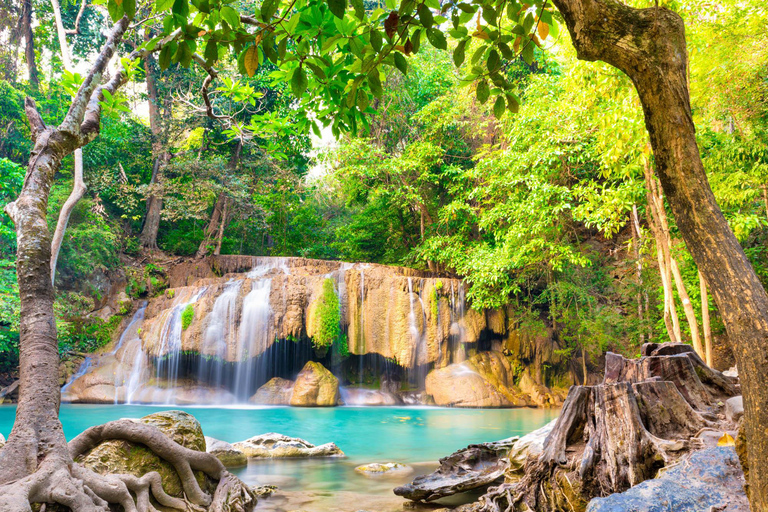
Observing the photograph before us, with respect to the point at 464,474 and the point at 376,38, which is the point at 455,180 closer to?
the point at 464,474

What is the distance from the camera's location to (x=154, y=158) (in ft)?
56.9

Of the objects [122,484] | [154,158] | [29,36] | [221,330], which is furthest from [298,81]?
[29,36]

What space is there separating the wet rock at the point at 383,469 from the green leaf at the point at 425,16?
15.4 feet

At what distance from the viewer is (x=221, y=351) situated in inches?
510

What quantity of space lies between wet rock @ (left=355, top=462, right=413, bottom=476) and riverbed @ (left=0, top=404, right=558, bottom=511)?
10 cm

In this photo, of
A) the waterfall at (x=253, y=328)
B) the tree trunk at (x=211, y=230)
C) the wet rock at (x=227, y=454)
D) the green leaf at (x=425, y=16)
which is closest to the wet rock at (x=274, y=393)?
the waterfall at (x=253, y=328)

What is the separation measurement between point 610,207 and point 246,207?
1218 cm

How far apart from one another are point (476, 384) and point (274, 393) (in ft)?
17.6

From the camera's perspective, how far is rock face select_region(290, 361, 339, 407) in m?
12.2

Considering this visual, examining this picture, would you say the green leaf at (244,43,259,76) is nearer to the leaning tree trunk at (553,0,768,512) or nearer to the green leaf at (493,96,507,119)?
the green leaf at (493,96,507,119)

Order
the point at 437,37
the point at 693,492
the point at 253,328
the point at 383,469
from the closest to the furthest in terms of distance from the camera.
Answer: the point at 437,37 < the point at 693,492 < the point at 383,469 < the point at 253,328

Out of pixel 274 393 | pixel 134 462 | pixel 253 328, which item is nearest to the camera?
pixel 134 462

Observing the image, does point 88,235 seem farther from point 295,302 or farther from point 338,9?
point 338,9

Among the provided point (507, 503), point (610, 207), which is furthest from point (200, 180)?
point (507, 503)
